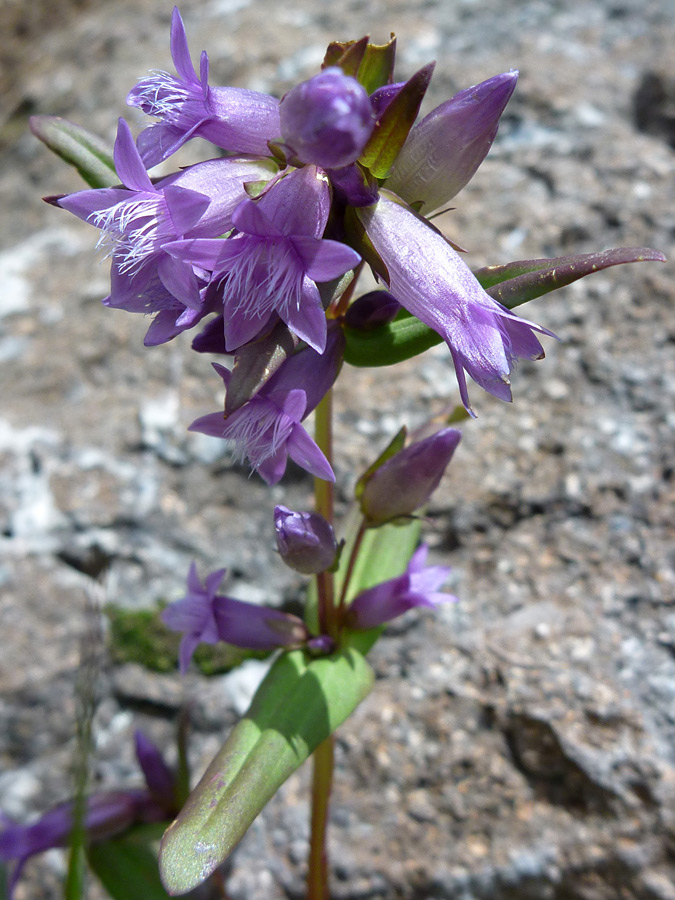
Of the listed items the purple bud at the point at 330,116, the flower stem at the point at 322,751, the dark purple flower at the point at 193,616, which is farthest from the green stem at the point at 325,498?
the purple bud at the point at 330,116

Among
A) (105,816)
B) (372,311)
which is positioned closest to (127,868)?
(105,816)

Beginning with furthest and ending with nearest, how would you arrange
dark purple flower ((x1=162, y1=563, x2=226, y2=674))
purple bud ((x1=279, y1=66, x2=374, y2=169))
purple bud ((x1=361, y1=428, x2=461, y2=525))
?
1. dark purple flower ((x1=162, y1=563, x2=226, y2=674))
2. purple bud ((x1=361, y1=428, x2=461, y2=525))
3. purple bud ((x1=279, y1=66, x2=374, y2=169))

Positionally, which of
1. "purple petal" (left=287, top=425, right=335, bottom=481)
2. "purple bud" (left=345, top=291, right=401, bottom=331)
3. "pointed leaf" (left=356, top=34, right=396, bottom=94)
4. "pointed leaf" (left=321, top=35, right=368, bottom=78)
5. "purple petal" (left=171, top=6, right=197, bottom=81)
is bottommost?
"purple petal" (left=287, top=425, right=335, bottom=481)

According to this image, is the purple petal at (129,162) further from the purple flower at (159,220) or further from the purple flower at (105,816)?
the purple flower at (105,816)

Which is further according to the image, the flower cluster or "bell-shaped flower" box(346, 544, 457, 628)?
"bell-shaped flower" box(346, 544, 457, 628)

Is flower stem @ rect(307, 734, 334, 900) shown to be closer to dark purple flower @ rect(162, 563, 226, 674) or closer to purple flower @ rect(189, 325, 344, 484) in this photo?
dark purple flower @ rect(162, 563, 226, 674)

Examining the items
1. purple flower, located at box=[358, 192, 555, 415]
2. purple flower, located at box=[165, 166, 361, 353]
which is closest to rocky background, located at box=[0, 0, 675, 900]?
purple flower, located at box=[165, 166, 361, 353]

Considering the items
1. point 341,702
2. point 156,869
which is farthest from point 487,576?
point 156,869
